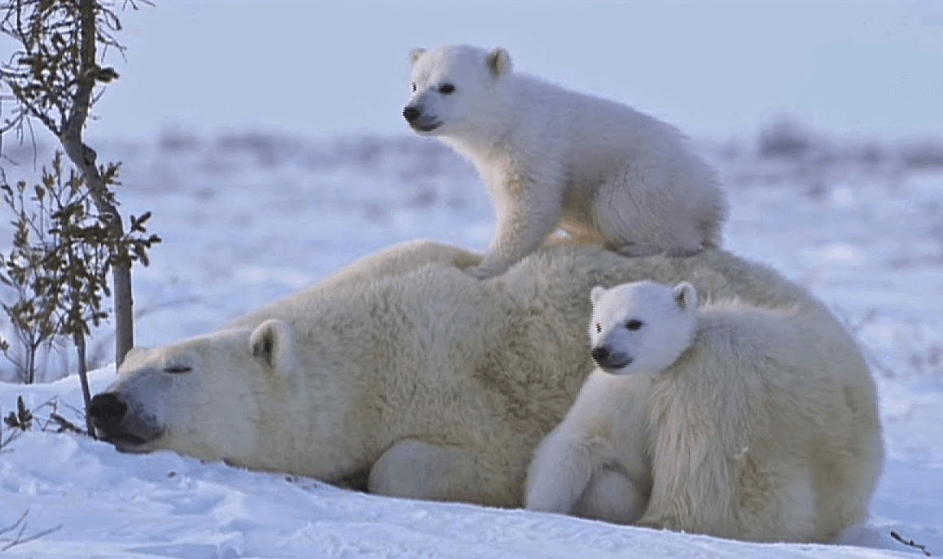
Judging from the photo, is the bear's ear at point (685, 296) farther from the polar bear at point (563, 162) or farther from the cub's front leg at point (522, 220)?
the cub's front leg at point (522, 220)

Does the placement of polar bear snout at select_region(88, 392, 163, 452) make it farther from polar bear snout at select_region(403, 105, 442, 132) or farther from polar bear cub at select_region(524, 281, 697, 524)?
polar bear snout at select_region(403, 105, 442, 132)

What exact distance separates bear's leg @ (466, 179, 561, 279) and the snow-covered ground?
140 cm

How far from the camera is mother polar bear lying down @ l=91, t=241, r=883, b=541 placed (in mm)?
6062

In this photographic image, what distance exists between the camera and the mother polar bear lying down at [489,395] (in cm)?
606

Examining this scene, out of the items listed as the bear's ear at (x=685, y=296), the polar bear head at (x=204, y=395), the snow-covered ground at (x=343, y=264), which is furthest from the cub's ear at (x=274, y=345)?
the bear's ear at (x=685, y=296)

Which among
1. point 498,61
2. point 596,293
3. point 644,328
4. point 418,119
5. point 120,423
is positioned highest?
point 498,61

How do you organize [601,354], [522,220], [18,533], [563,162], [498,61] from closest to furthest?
[18,533]
[601,354]
[522,220]
[563,162]
[498,61]

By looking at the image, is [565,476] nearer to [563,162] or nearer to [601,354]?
[601,354]

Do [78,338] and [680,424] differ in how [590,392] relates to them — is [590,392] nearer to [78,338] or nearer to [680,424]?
[680,424]

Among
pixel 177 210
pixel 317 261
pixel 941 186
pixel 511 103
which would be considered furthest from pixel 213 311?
pixel 941 186

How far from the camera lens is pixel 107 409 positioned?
622 centimetres

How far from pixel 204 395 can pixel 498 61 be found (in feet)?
7.59

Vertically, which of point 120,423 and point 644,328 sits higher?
point 644,328

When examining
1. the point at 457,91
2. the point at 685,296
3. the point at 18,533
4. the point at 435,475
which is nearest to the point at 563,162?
the point at 457,91
